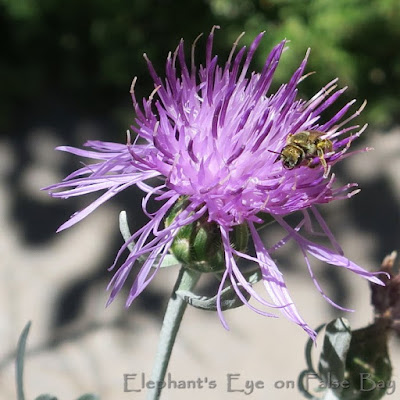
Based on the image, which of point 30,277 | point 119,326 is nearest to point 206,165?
point 119,326

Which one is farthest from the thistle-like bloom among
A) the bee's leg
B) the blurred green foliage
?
the blurred green foliage

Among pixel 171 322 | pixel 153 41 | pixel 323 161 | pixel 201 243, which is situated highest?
pixel 153 41

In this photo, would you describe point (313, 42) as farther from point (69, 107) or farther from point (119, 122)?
point (69, 107)

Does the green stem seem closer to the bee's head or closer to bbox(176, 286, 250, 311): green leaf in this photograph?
bbox(176, 286, 250, 311): green leaf

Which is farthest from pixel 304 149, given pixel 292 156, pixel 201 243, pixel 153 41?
pixel 153 41

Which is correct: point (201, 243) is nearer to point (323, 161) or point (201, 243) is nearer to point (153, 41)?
point (323, 161)

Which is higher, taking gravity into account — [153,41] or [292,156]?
[153,41]
